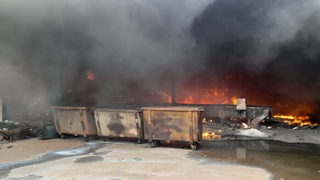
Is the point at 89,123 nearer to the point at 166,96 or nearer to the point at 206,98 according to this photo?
the point at 166,96

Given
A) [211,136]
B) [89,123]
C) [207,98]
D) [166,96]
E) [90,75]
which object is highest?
[90,75]

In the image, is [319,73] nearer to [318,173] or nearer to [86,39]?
[318,173]

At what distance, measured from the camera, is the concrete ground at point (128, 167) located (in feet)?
13.3

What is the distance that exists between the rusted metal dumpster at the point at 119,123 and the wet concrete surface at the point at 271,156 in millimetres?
1603

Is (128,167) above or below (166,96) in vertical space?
below

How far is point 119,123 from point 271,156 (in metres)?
3.66

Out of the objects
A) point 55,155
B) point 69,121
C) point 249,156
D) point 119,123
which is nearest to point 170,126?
point 119,123

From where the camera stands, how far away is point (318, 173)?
161 inches

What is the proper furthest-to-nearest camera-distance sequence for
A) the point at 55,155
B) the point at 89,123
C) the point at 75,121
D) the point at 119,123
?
1. the point at 75,121
2. the point at 89,123
3. the point at 119,123
4. the point at 55,155

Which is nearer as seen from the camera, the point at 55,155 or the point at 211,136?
the point at 55,155

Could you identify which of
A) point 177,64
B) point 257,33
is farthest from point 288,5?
point 177,64

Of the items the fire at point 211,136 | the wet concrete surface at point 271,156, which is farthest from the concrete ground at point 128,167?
the fire at point 211,136

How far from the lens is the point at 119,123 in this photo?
21.2ft

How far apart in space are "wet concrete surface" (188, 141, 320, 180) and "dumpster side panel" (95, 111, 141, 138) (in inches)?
67.0
